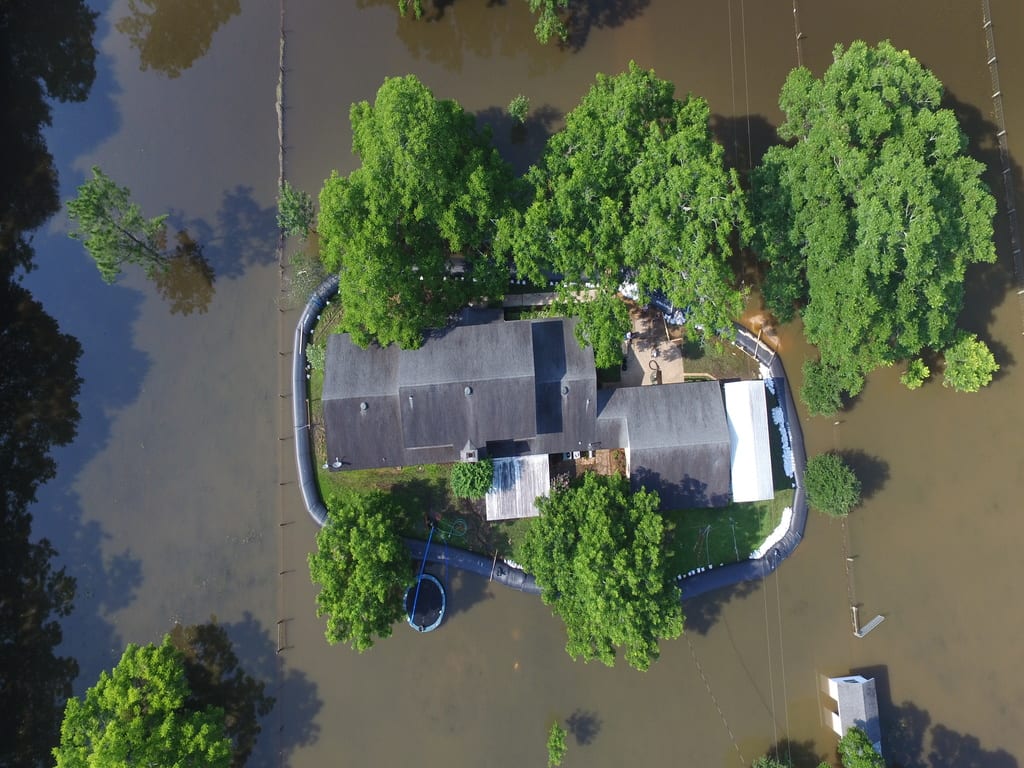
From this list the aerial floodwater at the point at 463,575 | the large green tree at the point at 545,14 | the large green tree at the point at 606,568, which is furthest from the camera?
the large green tree at the point at 545,14

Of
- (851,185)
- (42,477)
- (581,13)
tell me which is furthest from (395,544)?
(581,13)

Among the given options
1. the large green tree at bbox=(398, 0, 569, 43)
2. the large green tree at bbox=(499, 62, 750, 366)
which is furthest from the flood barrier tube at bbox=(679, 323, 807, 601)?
the large green tree at bbox=(398, 0, 569, 43)

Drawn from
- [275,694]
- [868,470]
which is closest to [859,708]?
[868,470]

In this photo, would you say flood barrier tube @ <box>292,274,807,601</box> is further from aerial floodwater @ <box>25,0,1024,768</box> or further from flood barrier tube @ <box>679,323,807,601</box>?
aerial floodwater @ <box>25,0,1024,768</box>

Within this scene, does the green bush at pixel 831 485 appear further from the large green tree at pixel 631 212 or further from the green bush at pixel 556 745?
the green bush at pixel 556 745

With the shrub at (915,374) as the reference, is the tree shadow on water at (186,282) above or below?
above

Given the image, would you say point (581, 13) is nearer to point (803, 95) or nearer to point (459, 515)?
point (803, 95)

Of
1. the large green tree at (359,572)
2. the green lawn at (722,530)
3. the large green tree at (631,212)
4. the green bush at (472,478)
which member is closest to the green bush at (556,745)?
the green lawn at (722,530)
